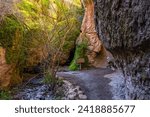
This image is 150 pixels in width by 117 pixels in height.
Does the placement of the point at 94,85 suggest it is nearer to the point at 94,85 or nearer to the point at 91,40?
the point at 94,85

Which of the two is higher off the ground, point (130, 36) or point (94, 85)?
point (130, 36)

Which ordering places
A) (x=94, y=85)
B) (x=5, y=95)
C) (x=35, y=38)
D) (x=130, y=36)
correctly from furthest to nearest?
(x=35, y=38), (x=94, y=85), (x=5, y=95), (x=130, y=36)

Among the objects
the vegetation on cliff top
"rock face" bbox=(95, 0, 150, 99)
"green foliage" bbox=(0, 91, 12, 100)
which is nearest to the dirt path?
the vegetation on cliff top

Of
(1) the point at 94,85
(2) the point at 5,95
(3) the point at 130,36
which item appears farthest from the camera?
(1) the point at 94,85

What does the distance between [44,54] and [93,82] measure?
255cm

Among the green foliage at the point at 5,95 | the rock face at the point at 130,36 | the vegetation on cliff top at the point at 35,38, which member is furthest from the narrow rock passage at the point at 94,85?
the green foliage at the point at 5,95

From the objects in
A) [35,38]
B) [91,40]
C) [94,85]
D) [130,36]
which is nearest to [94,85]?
[94,85]

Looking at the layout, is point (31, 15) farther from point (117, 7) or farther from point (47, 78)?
point (117, 7)

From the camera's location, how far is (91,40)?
1900cm

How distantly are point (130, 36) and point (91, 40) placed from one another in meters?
11.1

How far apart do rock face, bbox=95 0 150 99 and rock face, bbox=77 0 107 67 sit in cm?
884

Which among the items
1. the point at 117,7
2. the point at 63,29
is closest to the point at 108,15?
the point at 117,7

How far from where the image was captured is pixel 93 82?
12703 millimetres

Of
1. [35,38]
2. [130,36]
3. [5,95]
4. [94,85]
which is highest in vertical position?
[130,36]
